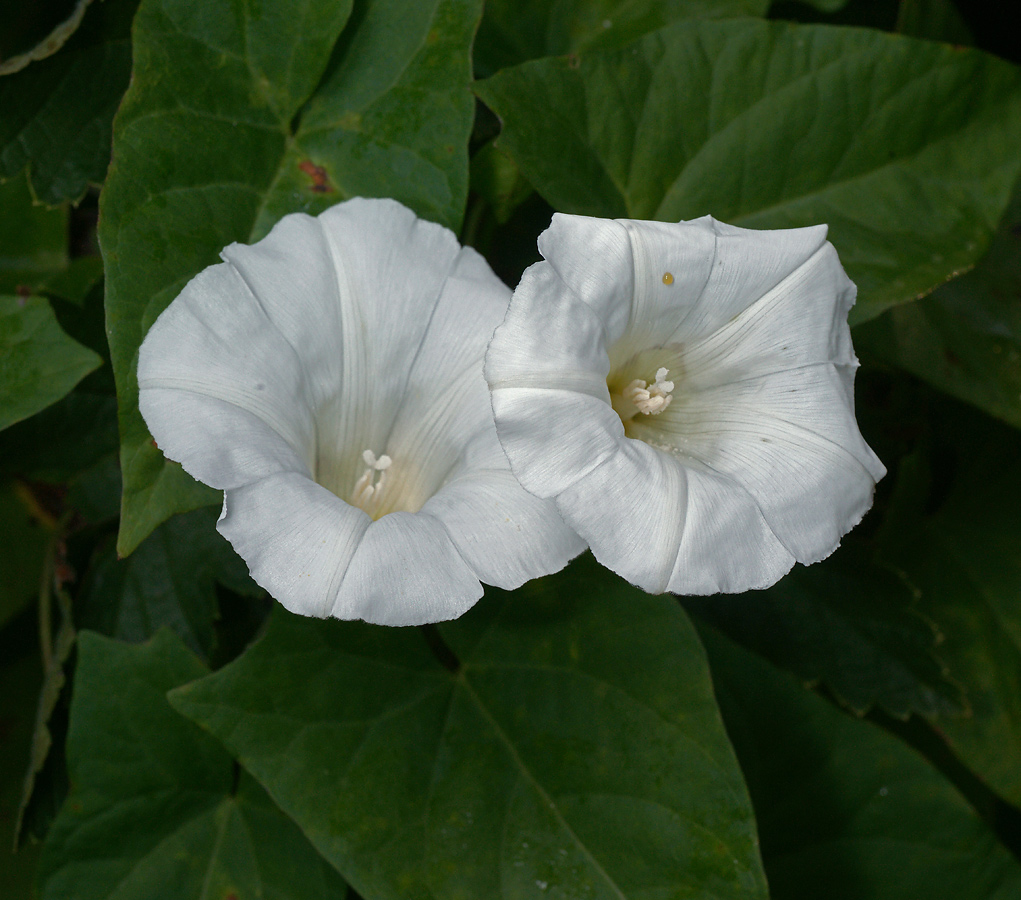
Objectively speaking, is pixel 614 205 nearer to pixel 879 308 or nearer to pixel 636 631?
pixel 879 308

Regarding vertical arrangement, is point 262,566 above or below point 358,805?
above

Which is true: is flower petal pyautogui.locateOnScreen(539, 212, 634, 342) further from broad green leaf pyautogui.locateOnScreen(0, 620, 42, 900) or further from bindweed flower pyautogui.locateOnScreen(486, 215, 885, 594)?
broad green leaf pyautogui.locateOnScreen(0, 620, 42, 900)

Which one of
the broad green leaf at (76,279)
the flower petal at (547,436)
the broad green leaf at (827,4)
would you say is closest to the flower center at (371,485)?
the flower petal at (547,436)

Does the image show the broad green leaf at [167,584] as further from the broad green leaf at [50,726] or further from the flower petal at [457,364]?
the flower petal at [457,364]

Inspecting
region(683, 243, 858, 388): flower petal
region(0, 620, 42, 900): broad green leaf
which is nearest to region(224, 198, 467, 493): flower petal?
region(683, 243, 858, 388): flower petal

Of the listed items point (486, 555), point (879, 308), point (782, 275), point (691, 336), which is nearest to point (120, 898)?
point (486, 555)

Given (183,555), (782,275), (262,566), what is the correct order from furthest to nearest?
(183,555) < (782,275) < (262,566)
